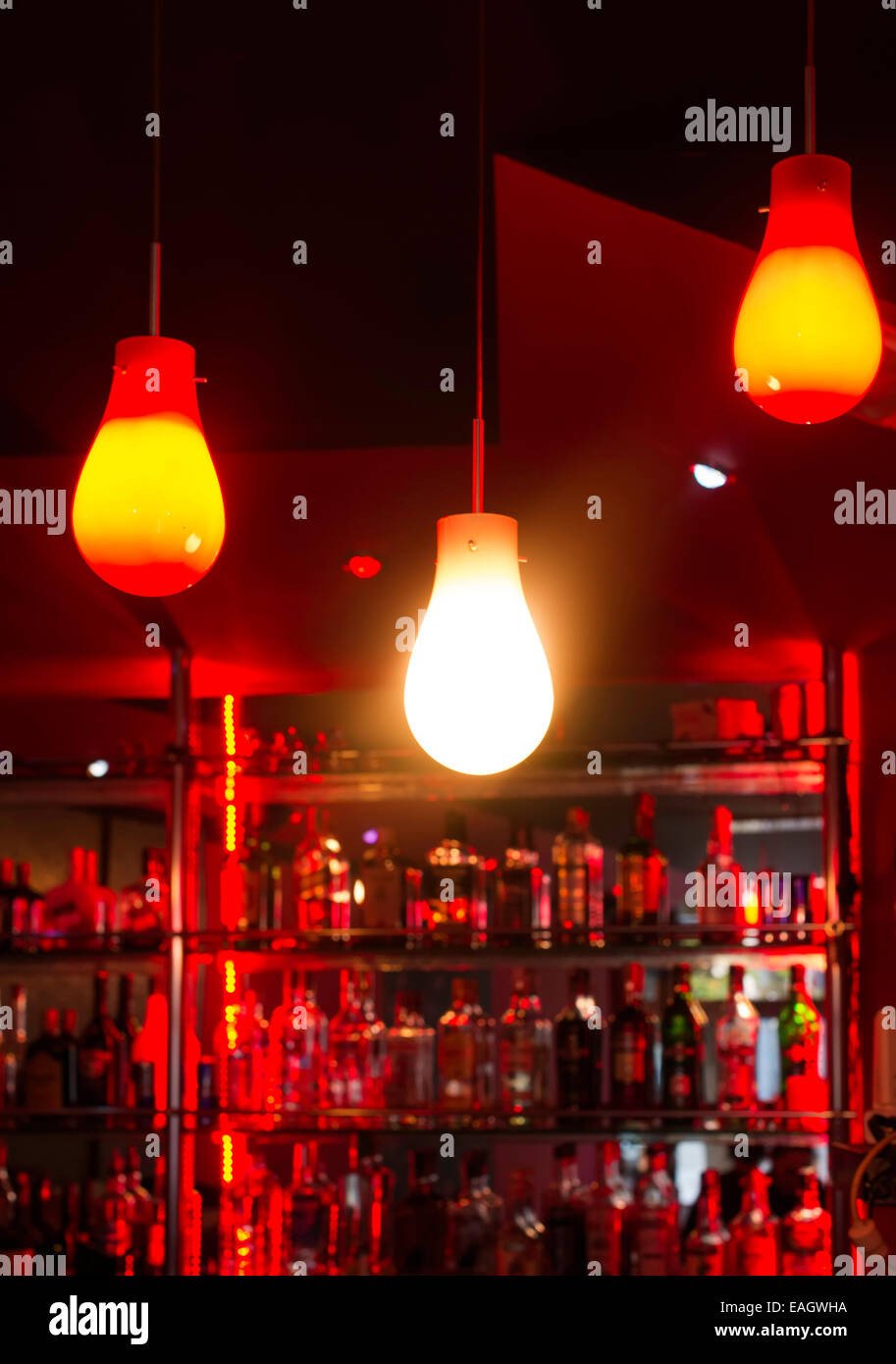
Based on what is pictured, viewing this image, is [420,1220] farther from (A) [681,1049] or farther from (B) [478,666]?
(B) [478,666]

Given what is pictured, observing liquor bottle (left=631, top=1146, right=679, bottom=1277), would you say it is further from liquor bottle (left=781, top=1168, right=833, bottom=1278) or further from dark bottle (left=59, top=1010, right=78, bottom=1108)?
dark bottle (left=59, top=1010, right=78, bottom=1108)

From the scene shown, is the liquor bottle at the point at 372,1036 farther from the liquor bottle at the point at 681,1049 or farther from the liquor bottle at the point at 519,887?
the liquor bottle at the point at 681,1049

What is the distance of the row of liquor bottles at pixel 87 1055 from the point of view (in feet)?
10.8

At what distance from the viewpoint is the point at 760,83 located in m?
1.93

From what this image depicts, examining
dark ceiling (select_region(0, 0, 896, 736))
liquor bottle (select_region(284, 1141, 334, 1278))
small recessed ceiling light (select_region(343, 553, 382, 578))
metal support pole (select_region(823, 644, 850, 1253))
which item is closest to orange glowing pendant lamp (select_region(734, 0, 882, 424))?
dark ceiling (select_region(0, 0, 896, 736))

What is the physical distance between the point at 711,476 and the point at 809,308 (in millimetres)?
1251

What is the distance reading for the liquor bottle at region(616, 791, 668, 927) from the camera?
127 inches

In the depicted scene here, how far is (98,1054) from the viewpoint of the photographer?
3379 mm

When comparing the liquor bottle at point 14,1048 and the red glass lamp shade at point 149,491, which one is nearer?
the red glass lamp shade at point 149,491

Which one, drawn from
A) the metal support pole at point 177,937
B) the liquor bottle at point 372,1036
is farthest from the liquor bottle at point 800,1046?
the metal support pole at point 177,937

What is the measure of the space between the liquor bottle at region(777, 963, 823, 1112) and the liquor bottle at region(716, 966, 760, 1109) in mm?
61

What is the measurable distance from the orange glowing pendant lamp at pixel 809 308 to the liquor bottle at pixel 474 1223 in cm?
215

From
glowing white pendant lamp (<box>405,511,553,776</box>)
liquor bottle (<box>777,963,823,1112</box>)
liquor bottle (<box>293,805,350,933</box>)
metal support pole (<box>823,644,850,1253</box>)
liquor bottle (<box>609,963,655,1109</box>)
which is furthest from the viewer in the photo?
liquor bottle (<box>293,805,350,933</box>)

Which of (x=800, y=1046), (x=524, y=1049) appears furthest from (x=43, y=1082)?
(x=800, y=1046)
